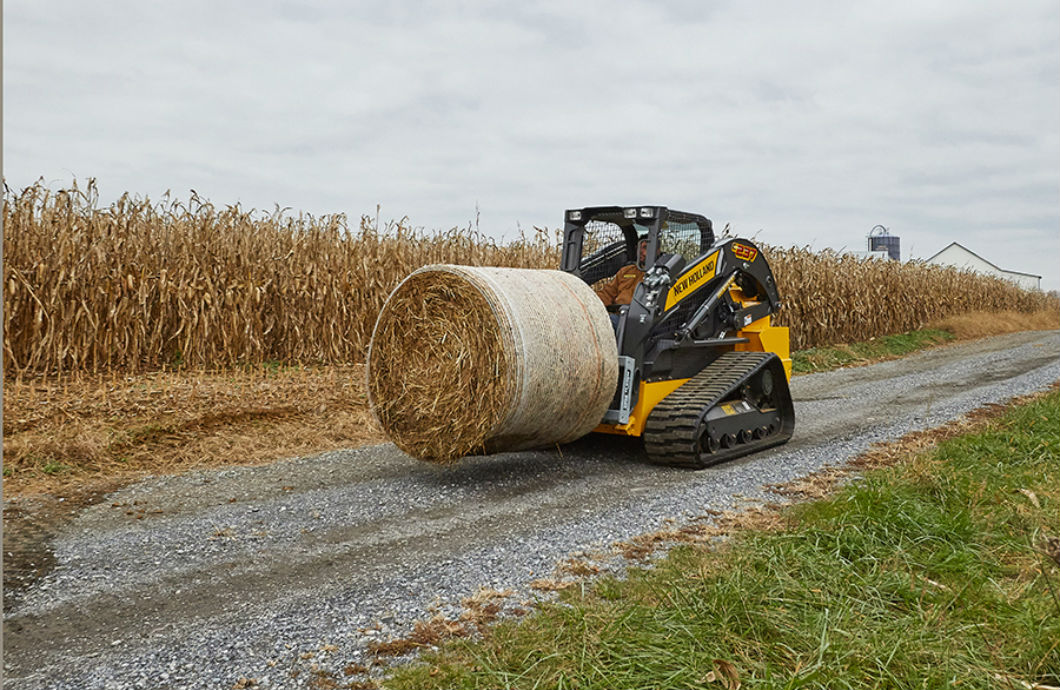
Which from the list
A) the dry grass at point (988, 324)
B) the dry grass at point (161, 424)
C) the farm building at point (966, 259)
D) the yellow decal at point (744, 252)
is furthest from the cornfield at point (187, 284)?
the farm building at point (966, 259)

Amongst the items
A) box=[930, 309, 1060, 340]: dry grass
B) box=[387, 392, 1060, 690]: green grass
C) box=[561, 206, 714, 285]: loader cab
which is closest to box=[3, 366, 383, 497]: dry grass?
box=[561, 206, 714, 285]: loader cab

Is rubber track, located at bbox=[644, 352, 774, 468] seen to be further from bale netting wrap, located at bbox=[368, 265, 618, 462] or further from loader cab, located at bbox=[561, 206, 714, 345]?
loader cab, located at bbox=[561, 206, 714, 345]

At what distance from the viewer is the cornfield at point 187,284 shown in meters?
10.2

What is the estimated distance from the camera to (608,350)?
6.85 metres

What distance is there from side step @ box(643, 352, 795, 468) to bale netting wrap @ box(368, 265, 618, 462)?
2.32ft

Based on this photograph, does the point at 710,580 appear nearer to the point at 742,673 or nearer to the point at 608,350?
the point at 742,673

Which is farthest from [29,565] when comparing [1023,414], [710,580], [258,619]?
[1023,414]

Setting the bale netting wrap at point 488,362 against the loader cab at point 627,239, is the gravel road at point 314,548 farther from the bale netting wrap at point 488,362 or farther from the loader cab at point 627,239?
the loader cab at point 627,239

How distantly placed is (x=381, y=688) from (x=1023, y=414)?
7575 millimetres

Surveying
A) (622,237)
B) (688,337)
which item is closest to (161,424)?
(622,237)

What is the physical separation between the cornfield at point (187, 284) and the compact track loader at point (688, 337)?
4.94 meters

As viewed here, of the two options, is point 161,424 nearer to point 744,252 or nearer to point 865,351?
point 744,252

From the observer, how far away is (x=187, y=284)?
36.5 ft

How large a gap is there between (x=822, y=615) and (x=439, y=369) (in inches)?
144
